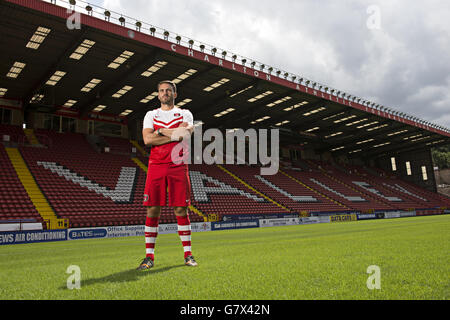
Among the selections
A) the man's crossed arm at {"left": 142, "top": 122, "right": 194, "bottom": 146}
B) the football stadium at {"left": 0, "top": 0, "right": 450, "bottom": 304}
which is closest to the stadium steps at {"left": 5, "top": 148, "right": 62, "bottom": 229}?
the football stadium at {"left": 0, "top": 0, "right": 450, "bottom": 304}

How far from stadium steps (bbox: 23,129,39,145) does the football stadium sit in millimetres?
164

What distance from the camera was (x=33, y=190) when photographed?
65.6ft

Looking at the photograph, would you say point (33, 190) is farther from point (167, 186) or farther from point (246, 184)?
point (246, 184)

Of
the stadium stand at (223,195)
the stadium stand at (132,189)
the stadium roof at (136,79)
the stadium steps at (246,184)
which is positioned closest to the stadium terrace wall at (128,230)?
the stadium stand at (132,189)

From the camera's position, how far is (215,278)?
3.42m

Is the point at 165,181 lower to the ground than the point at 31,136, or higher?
lower

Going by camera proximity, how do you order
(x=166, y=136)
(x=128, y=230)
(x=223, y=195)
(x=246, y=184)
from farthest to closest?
(x=246, y=184) < (x=223, y=195) < (x=128, y=230) < (x=166, y=136)

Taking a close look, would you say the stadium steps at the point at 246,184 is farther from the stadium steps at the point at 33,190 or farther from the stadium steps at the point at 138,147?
the stadium steps at the point at 33,190

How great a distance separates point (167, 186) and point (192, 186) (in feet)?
77.6

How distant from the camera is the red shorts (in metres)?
4.57

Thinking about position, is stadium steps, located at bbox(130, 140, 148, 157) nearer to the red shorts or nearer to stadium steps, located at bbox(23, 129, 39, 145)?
stadium steps, located at bbox(23, 129, 39, 145)

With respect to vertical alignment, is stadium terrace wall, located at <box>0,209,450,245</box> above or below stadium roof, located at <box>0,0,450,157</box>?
below

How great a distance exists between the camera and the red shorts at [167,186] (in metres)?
4.57

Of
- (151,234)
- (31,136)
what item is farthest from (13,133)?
(151,234)
